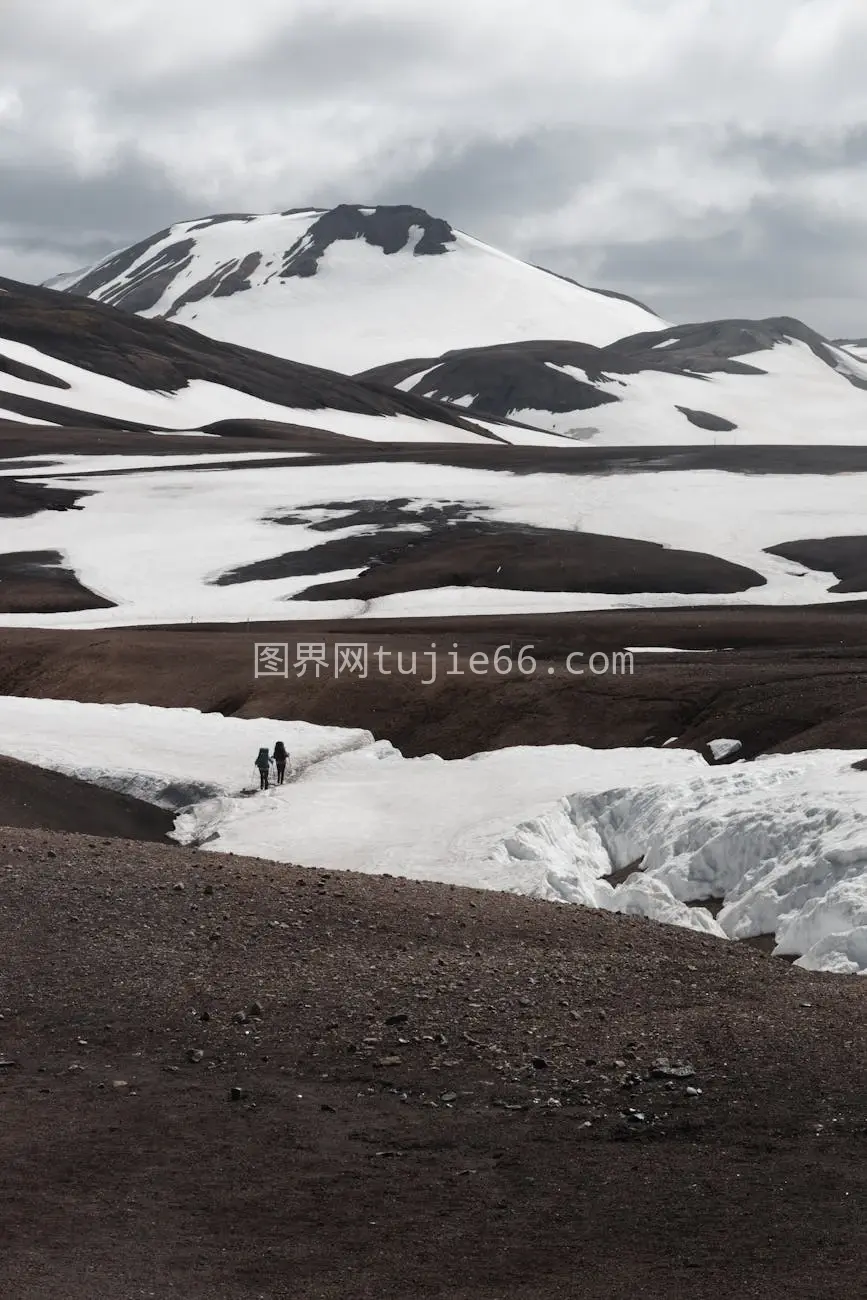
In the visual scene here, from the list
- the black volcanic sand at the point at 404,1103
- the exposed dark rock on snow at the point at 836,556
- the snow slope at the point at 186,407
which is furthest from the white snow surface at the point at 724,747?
the snow slope at the point at 186,407

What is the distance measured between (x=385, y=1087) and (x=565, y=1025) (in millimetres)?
2633

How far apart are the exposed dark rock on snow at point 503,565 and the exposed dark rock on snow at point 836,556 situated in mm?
4873

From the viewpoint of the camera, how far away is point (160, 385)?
171 metres

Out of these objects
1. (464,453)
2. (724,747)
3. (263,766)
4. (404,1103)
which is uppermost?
(464,453)

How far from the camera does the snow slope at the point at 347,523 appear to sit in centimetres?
7012

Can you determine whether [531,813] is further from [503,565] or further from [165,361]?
[165,361]

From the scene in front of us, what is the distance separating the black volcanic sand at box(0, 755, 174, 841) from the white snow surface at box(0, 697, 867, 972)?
0.78 metres

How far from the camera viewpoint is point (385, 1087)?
15109mm

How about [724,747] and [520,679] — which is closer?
[724,747]

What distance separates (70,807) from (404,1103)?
69.2 ft

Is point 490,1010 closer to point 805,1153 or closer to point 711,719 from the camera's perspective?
point 805,1153

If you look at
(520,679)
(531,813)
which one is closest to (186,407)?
(520,679)

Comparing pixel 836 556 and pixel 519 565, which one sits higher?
pixel 836 556

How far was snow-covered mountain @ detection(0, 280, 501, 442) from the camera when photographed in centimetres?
15600
